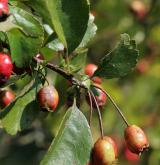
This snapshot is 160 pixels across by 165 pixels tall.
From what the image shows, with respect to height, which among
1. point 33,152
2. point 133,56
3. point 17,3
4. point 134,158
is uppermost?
point 17,3

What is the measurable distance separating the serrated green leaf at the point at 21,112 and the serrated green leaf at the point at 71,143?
16 centimetres

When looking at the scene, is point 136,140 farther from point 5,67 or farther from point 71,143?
point 5,67

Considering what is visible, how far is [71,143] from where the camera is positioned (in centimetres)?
181

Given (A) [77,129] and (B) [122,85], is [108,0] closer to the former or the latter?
(B) [122,85]

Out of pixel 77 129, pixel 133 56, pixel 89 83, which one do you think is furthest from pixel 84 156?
pixel 133 56

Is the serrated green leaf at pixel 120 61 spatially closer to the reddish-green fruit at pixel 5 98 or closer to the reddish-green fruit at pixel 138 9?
the reddish-green fruit at pixel 5 98

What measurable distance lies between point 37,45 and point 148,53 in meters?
2.50

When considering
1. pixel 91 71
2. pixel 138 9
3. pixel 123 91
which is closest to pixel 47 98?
pixel 91 71

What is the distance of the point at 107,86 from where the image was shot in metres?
3.88

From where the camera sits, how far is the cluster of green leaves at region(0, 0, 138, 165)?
1.79 metres

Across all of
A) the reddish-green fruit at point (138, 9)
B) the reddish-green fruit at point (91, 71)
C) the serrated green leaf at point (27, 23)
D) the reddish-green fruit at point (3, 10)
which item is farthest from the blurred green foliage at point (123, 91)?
the reddish-green fruit at point (3, 10)

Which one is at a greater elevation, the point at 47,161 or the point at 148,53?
the point at 47,161

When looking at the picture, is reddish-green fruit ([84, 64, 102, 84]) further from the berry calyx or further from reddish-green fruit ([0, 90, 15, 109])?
reddish-green fruit ([0, 90, 15, 109])

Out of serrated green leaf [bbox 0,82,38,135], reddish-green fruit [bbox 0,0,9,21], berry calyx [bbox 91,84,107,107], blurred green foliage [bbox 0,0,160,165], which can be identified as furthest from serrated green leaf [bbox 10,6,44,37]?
blurred green foliage [bbox 0,0,160,165]
